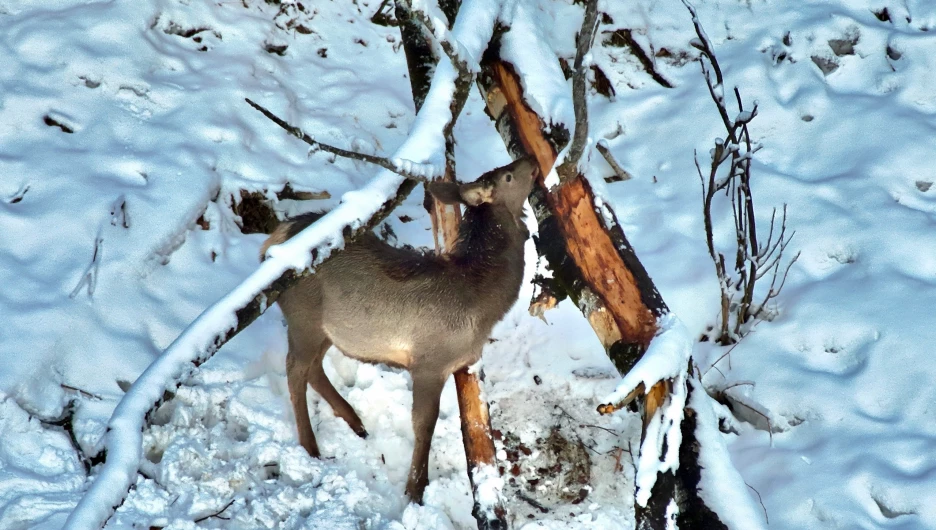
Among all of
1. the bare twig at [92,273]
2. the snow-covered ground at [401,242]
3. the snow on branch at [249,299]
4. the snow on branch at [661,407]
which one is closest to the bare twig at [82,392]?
the snow-covered ground at [401,242]

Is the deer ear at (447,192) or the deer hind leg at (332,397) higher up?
the deer ear at (447,192)

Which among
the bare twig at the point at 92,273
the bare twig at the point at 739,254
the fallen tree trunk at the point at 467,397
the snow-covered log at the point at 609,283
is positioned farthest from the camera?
the bare twig at the point at 739,254

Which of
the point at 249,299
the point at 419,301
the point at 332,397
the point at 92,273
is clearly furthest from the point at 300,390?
the point at 92,273

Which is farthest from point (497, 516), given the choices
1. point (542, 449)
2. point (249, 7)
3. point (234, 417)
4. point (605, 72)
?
point (249, 7)

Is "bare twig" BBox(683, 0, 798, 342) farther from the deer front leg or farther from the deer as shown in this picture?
the deer front leg

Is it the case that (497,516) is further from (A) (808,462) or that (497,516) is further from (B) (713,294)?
(B) (713,294)

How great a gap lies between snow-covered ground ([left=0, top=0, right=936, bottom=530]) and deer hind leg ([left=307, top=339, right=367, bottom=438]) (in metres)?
0.07

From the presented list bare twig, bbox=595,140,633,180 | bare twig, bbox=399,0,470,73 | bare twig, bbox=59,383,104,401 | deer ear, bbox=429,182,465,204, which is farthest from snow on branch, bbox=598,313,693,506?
bare twig, bbox=595,140,633,180

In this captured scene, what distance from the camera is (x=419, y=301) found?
160 inches

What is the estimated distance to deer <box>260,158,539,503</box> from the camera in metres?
4.04

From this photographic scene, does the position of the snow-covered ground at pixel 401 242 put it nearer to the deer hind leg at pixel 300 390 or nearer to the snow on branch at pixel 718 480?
the deer hind leg at pixel 300 390

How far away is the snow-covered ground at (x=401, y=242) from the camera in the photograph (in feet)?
12.5

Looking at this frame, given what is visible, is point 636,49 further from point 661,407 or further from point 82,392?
point 82,392

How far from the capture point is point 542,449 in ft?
14.0
